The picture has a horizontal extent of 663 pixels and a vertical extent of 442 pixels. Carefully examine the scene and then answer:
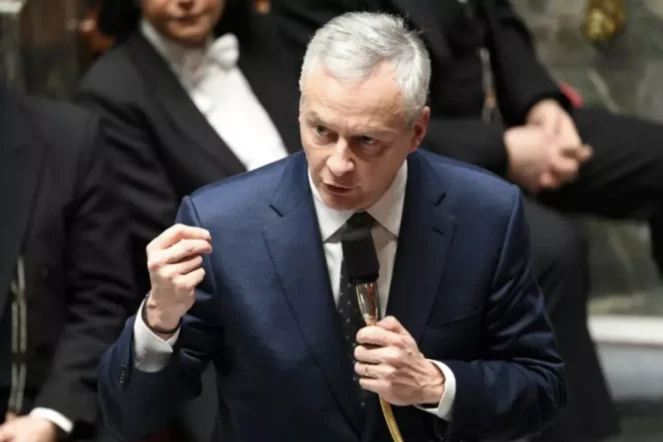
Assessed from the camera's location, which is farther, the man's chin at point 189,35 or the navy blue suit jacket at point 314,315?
the man's chin at point 189,35

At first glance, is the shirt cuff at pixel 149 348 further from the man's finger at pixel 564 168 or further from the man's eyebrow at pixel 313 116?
the man's finger at pixel 564 168

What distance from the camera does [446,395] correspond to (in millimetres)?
1164

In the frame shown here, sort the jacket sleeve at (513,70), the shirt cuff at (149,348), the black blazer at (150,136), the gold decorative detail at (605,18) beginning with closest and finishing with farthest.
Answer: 1. the shirt cuff at (149,348)
2. the black blazer at (150,136)
3. the jacket sleeve at (513,70)
4. the gold decorative detail at (605,18)

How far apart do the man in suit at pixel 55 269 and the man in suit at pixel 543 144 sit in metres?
0.40

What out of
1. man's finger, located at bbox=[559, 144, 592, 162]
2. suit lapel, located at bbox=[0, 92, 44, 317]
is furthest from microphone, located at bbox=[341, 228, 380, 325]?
man's finger, located at bbox=[559, 144, 592, 162]

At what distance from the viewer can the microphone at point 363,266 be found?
103cm

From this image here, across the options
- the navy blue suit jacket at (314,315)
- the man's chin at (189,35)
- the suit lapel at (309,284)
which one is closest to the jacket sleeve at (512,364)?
the navy blue suit jacket at (314,315)

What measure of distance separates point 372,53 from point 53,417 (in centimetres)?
82

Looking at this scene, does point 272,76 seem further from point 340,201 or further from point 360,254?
point 360,254

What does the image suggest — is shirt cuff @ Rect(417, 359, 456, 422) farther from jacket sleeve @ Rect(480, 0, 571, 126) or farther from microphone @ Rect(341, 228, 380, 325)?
jacket sleeve @ Rect(480, 0, 571, 126)

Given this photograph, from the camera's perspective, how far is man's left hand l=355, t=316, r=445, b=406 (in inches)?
41.5

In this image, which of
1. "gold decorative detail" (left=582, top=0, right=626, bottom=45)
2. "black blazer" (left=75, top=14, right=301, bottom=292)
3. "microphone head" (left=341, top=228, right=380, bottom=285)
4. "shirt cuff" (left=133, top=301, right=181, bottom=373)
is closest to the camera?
"microphone head" (left=341, top=228, right=380, bottom=285)

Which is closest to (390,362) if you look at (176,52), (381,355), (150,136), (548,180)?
(381,355)

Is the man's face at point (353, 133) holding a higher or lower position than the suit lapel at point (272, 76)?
higher
